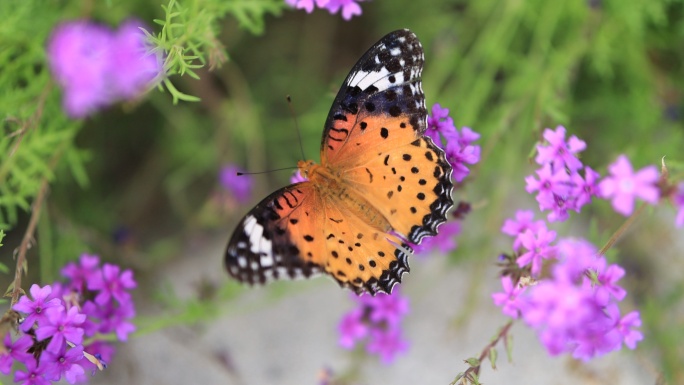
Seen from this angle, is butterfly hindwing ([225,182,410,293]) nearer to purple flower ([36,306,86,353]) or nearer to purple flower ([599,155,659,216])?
purple flower ([36,306,86,353])

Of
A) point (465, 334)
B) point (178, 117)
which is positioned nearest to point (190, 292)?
point (178, 117)

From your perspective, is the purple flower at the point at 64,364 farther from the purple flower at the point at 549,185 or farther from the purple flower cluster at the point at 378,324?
the purple flower at the point at 549,185

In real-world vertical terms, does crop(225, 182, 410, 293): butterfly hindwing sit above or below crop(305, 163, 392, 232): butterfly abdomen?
below

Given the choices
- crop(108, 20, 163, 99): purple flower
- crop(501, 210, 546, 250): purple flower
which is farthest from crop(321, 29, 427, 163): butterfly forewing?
crop(108, 20, 163, 99): purple flower

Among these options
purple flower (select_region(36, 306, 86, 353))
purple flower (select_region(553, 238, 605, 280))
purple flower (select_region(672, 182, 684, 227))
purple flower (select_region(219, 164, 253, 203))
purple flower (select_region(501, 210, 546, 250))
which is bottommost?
purple flower (select_region(36, 306, 86, 353))

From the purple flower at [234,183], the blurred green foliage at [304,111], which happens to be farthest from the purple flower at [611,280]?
the purple flower at [234,183]

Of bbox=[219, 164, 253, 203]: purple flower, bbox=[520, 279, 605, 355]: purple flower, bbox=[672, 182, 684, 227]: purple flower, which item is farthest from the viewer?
bbox=[219, 164, 253, 203]: purple flower
